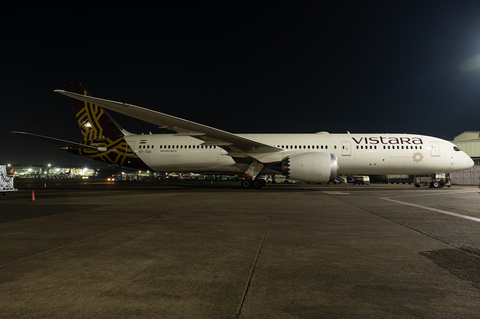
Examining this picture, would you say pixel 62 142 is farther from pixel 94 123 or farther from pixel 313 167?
pixel 313 167

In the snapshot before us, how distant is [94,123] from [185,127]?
9.71 metres

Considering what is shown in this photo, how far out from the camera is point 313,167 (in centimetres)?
1545

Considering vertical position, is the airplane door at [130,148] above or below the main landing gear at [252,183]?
above

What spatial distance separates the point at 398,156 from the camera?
17.4 m

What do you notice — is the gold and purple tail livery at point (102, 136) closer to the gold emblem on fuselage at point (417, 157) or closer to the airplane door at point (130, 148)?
the airplane door at point (130, 148)

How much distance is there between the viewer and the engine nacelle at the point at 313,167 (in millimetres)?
15422

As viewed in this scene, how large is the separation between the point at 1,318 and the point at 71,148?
65.7ft

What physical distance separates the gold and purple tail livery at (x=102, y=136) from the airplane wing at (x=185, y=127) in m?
6.54

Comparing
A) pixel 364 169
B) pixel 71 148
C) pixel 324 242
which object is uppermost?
pixel 71 148

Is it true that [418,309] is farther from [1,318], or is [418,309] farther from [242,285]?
[1,318]

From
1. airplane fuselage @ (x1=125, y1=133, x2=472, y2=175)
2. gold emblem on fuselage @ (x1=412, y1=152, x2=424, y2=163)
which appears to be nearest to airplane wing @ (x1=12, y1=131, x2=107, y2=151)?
airplane fuselage @ (x1=125, y1=133, x2=472, y2=175)

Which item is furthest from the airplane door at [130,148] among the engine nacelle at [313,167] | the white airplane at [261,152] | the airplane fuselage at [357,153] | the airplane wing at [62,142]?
the engine nacelle at [313,167]

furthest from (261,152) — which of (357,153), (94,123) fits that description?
(94,123)

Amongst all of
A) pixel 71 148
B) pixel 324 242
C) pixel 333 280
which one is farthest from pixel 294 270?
pixel 71 148
